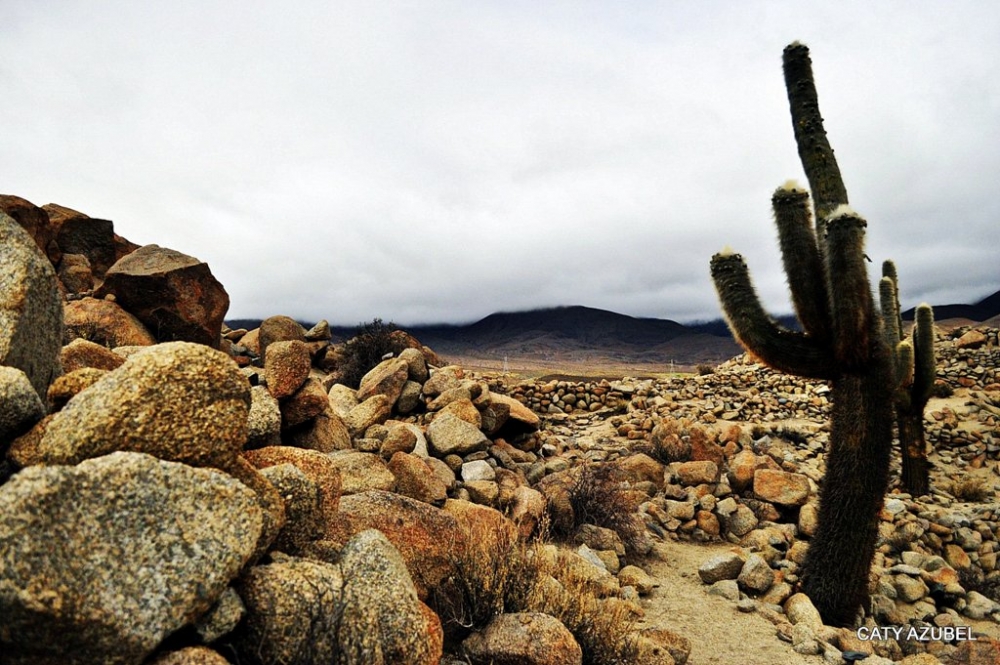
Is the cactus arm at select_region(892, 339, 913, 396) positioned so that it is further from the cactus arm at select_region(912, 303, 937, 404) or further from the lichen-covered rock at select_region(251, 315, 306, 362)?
the lichen-covered rock at select_region(251, 315, 306, 362)

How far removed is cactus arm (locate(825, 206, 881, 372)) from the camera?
6512mm

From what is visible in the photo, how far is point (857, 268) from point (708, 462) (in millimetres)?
4557

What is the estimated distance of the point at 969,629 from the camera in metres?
6.66

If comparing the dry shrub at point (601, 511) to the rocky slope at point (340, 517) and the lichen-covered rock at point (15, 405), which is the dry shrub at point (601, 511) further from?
the lichen-covered rock at point (15, 405)

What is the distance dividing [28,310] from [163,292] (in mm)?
7415

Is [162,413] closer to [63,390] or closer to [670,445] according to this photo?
[63,390]

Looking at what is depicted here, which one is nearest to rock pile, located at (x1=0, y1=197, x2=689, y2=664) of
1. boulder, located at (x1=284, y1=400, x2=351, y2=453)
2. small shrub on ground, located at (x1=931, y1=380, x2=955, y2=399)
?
boulder, located at (x1=284, y1=400, x2=351, y2=453)

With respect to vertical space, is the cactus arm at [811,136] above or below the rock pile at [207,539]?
above

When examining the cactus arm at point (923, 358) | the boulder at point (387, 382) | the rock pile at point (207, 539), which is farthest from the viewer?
the cactus arm at point (923, 358)

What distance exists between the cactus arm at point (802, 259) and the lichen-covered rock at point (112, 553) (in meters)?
6.79

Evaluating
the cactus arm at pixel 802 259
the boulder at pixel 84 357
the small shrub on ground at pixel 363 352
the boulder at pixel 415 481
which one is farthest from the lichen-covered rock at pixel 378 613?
the small shrub on ground at pixel 363 352

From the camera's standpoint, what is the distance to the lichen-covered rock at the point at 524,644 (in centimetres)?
357

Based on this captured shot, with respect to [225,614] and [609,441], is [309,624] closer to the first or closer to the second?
[225,614]

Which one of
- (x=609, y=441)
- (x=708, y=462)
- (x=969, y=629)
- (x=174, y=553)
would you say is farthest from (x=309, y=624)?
(x=609, y=441)
